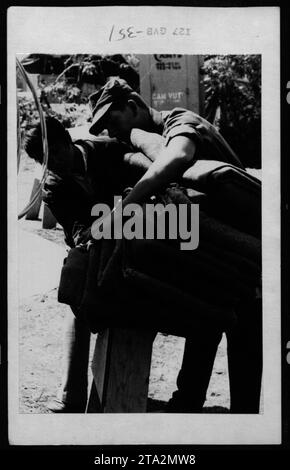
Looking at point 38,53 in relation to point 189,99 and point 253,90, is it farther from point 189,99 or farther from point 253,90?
point 253,90

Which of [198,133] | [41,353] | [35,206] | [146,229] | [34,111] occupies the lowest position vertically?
[41,353]

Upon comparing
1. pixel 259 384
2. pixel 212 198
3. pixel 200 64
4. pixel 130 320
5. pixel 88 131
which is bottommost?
pixel 259 384

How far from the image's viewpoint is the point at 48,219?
4633mm

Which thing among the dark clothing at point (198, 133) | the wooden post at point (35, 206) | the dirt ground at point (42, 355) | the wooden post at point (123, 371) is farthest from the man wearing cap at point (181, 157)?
the wooden post at point (35, 206)

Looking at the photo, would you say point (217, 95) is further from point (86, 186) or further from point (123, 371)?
point (123, 371)

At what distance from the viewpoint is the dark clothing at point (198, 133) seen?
4.59 meters

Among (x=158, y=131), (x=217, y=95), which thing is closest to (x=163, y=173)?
(x=158, y=131)

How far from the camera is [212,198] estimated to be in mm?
4570

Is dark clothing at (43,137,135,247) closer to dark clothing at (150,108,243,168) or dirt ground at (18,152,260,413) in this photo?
dirt ground at (18,152,260,413)

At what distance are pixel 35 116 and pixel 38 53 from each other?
1.16 ft

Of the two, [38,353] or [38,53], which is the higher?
[38,53]

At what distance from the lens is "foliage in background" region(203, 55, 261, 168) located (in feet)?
15.1

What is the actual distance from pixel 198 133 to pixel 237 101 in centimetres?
30

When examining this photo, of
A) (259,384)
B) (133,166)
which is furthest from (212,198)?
(259,384)
